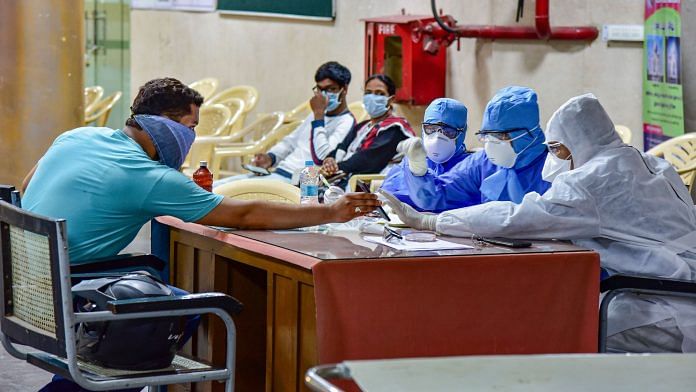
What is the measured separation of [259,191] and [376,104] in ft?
6.65

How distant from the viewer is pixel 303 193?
4.38 metres

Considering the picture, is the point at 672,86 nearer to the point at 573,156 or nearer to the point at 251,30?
the point at 573,156

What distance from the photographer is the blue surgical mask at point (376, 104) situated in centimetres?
657

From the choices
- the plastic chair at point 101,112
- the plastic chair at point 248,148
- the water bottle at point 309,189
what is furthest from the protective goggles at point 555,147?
the plastic chair at point 101,112

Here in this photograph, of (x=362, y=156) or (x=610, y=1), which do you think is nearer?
(x=362, y=156)

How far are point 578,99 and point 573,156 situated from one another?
0.59ft

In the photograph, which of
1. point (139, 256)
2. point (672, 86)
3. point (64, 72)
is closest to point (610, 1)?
point (672, 86)

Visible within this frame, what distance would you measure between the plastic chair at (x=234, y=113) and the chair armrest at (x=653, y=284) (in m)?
5.92

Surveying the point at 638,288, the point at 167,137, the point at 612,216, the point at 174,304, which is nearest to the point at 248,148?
the point at 167,137

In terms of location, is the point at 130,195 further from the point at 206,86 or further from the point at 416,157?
the point at 206,86

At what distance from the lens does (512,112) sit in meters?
4.32

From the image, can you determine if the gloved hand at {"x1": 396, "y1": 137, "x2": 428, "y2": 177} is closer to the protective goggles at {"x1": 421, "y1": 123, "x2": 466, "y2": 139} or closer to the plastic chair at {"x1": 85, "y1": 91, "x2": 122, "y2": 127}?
the protective goggles at {"x1": 421, "y1": 123, "x2": 466, "y2": 139}

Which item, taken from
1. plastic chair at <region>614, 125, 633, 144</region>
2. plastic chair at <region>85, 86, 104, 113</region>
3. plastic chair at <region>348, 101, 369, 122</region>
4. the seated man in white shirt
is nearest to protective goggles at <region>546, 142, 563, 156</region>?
plastic chair at <region>614, 125, 633, 144</region>

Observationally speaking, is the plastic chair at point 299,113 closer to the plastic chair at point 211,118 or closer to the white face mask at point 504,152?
the plastic chair at point 211,118
